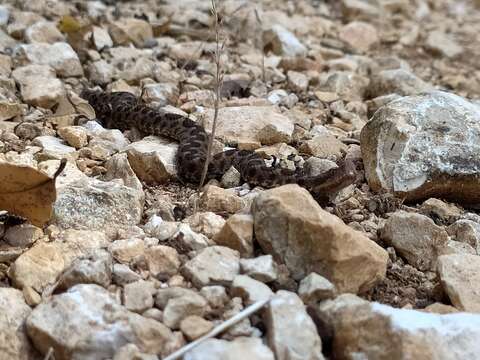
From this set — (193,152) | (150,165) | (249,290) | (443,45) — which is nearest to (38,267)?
(249,290)

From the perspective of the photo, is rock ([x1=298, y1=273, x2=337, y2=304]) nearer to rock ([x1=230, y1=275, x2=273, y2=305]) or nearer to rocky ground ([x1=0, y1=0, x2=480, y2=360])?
rocky ground ([x1=0, y1=0, x2=480, y2=360])

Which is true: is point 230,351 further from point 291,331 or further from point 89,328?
point 89,328

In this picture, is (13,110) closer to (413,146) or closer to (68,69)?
(68,69)

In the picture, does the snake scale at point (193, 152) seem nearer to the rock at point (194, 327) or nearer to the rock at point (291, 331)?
the rock at point (291, 331)

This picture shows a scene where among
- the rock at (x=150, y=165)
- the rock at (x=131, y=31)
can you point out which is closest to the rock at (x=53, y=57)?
the rock at (x=131, y=31)

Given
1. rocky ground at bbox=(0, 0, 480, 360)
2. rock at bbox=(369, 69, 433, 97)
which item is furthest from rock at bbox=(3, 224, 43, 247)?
rock at bbox=(369, 69, 433, 97)

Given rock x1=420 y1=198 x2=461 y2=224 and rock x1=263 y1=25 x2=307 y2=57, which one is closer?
rock x1=420 y1=198 x2=461 y2=224

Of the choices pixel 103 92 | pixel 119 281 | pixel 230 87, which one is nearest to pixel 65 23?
pixel 103 92
